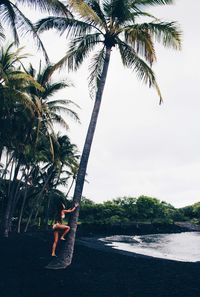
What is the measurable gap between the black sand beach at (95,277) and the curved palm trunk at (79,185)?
34 centimetres

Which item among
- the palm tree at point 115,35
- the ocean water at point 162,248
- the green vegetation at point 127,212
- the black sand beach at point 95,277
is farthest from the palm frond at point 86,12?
the green vegetation at point 127,212

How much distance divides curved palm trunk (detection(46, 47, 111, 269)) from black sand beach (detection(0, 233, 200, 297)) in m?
0.34

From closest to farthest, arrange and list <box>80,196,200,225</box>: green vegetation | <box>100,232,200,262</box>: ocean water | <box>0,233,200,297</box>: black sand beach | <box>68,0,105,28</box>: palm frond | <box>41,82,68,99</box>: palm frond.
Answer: <box>0,233,200,297</box>: black sand beach < <box>68,0,105,28</box>: palm frond < <box>100,232,200,262</box>: ocean water < <box>41,82,68,99</box>: palm frond < <box>80,196,200,225</box>: green vegetation

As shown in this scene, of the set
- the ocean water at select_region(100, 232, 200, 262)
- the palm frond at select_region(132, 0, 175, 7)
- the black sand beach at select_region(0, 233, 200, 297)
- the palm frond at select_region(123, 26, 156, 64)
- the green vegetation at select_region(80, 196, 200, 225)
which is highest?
the palm frond at select_region(132, 0, 175, 7)

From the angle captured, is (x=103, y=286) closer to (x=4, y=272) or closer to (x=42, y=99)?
(x=4, y=272)

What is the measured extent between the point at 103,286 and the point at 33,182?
23957mm

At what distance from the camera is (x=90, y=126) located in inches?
439

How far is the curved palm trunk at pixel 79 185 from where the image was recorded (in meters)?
9.98

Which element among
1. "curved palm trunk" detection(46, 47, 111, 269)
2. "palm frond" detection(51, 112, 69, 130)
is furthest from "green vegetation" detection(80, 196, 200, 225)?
"curved palm trunk" detection(46, 47, 111, 269)

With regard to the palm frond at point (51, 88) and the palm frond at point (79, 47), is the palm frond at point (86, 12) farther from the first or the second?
the palm frond at point (51, 88)

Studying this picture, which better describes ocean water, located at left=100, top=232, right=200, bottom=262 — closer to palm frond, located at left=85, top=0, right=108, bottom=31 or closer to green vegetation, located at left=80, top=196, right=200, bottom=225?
palm frond, located at left=85, top=0, right=108, bottom=31

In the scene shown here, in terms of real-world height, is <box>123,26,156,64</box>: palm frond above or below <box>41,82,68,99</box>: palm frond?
below

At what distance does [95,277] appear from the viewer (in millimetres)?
8977

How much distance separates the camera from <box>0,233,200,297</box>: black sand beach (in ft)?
24.6
